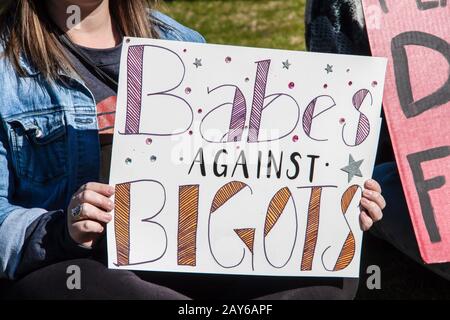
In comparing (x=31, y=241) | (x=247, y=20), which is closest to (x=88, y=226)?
(x=31, y=241)

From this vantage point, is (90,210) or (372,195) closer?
(90,210)

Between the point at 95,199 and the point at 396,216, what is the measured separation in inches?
33.0

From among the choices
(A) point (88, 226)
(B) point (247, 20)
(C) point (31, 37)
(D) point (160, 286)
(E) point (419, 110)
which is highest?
(B) point (247, 20)

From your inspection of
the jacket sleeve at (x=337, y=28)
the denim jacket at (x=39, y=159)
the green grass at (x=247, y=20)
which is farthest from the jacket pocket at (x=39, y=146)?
the green grass at (x=247, y=20)

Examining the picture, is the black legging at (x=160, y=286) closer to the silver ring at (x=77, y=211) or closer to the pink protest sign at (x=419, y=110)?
the silver ring at (x=77, y=211)

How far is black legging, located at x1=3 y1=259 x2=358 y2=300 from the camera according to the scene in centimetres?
180

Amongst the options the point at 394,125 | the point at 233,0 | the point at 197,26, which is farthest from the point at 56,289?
the point at 233,0

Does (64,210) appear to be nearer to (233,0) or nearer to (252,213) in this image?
(252,213)

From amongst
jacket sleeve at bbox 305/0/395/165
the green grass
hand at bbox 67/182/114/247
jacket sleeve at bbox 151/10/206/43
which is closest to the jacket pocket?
hand at bbox 67/182/114/247

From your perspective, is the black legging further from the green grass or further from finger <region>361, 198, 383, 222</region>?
the green grass

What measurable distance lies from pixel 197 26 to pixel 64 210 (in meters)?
3.14

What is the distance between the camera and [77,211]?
5.77 feet

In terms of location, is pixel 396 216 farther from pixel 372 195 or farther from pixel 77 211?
pixel 77 211

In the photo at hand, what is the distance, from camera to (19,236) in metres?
1.84
